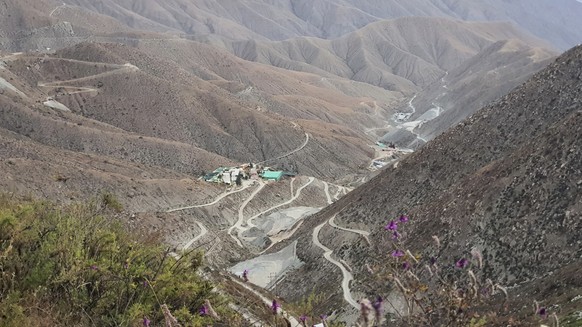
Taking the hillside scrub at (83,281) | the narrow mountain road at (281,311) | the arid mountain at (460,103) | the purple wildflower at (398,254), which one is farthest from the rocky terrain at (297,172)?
the hillside scrub at (83,281)

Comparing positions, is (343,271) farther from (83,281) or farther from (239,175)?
(239,175)

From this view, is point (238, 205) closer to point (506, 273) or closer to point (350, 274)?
point (350, 274)

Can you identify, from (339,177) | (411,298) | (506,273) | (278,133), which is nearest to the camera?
(411,298)

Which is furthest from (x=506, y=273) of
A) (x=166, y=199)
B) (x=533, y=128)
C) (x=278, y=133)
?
(x=278, y=133)

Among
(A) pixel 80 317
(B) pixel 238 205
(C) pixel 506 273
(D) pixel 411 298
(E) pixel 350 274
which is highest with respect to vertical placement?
(D) pixel 411 298

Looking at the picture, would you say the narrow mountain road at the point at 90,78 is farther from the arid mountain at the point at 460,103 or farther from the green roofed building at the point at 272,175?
the arid mountain at the point at 460,103

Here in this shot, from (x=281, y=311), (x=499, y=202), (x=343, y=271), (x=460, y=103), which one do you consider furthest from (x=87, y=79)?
(x=281, y=311)

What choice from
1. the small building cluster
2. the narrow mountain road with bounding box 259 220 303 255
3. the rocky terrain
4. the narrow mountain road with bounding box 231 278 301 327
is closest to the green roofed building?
the small building cluster

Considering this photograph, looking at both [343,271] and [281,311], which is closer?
[281,311]
